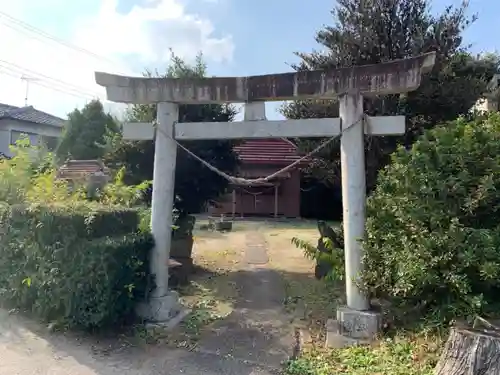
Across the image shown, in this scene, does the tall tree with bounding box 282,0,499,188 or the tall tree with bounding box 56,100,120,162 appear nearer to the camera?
the tall tree with bounding box 282,0,499,188

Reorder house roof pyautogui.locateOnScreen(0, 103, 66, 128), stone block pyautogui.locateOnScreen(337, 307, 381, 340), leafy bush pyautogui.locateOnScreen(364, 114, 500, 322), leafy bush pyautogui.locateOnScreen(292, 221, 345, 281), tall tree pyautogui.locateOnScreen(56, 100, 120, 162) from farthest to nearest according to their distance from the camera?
house roof pyautogui.locateOnScreen(0, 103, 66, 128), tall tree pyautogui.locateOnScreen(56, 100, 120, 162), leafy bush pyautogui.locateOnScreen(292, 221, 345, 281), stone block pyautogui.locateOnScreen(337, 307, 381, 340), leafy bush pyautogui.locateOnScreen(364, 114, 500, 322)

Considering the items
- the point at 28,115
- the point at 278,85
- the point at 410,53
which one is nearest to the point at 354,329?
the point at 278,85

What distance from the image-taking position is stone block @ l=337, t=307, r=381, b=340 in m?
4.71

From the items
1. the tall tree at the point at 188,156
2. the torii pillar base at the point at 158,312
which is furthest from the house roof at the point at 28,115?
the torii pillar base at the point at 158,312

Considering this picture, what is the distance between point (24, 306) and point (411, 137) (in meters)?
6.84

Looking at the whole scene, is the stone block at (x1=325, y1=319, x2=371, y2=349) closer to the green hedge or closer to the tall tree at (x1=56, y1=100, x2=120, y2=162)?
the green hedge

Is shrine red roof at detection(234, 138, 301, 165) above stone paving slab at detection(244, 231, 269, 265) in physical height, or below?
above

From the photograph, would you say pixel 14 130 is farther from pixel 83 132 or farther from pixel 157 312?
pixel 157 312

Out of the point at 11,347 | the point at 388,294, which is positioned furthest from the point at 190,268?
the point at 388,294

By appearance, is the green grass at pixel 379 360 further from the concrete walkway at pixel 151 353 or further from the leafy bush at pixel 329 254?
the leafy bush at pixel 329 254

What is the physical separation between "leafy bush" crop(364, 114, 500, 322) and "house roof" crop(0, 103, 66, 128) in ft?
69.6

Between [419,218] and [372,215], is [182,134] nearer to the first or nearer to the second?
[372,215]

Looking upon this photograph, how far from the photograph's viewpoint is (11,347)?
14.8 feet

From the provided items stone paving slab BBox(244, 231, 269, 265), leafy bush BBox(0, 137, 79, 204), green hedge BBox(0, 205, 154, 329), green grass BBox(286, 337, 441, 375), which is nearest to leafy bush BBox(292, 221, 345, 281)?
green grass BBox(286, 337, 441, 375)
